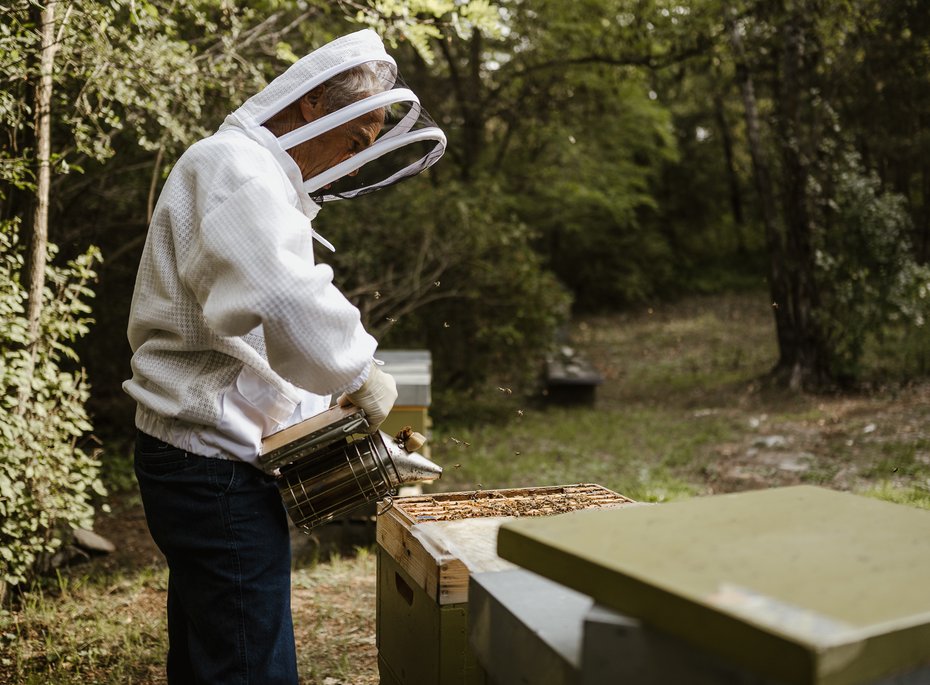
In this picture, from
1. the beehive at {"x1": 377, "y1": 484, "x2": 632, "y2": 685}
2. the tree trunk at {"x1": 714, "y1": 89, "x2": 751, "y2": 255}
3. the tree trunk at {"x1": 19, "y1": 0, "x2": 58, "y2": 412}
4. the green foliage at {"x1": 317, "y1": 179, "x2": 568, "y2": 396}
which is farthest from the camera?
the tree trunk at {"x1": 714, "y1": 89, "x2": 751, "y2": 255}

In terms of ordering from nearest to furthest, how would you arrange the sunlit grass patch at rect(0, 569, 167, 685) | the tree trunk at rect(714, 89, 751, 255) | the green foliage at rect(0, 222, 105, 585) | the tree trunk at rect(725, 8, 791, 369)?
1. the sunlit grass patch at rect(0, 569, 167, 685)
2. the green foliage at rect(0, 222, 105, 585)
3. the tree trunk at rect(725, 8, 791, 369)
4. the tree trunk at rect(714, 89, 751, 255)

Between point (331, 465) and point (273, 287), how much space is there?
0.44 meters

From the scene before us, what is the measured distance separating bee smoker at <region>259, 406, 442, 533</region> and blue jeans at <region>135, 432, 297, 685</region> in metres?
0.07

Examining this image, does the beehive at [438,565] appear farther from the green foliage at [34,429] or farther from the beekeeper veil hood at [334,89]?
the green foliage at [34,429]

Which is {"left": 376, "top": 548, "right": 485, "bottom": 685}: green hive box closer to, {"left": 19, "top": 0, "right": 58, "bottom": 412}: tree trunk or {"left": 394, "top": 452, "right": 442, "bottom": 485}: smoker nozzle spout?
{"left": 394, "top": 452, "right": 442, "bottom": 485}: smoker nozzle spout

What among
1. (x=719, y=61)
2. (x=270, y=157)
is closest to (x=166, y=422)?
(x=270, y=157)

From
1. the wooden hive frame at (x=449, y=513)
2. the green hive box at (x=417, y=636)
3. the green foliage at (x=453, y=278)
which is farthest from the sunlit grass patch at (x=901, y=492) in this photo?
the green foliage at (x=453, y=278)

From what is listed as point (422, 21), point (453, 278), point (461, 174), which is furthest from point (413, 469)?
point (461, 174)

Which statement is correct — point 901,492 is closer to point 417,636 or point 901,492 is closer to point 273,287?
point 417,636

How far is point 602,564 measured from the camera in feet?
3.35

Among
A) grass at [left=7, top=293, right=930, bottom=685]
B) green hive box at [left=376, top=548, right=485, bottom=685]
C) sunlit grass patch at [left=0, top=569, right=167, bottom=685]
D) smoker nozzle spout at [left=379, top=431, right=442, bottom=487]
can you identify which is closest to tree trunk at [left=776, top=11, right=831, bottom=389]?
grass at [left=7, top=293, right=930, bottom=685]

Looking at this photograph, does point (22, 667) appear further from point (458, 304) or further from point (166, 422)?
point (458, 304)

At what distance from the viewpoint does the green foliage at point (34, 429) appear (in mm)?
3260

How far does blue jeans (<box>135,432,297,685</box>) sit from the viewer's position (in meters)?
1.66
